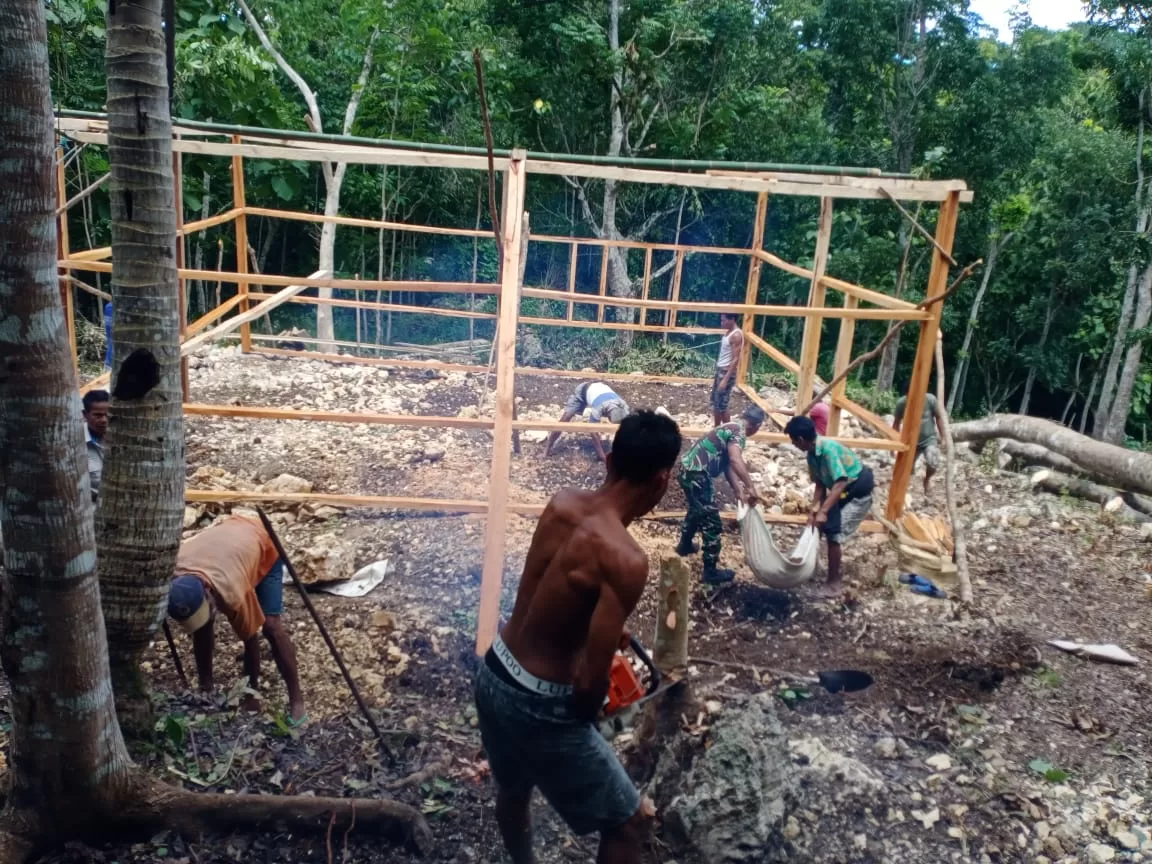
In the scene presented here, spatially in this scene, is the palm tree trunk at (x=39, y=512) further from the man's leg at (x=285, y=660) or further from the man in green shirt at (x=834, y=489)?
the man in green shirt at (x=834, y=489)

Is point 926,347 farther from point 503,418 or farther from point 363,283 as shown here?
point 363,283

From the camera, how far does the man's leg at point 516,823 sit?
2.52 m

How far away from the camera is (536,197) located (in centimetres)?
1495

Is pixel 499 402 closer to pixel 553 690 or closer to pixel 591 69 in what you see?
pixel 553 690

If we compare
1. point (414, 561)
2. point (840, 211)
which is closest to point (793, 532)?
point (414, 561)

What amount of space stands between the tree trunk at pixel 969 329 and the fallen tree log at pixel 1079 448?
5.33 meters

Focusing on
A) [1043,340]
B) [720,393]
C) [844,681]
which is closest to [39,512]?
[844,681]

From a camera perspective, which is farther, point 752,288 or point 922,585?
point 752,288

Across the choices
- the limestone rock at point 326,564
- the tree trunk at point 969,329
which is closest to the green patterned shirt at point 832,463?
the limestone rock at point 326,564

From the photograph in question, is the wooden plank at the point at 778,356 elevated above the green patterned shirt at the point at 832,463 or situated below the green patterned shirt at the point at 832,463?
above

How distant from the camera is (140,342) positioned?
2.39 metres

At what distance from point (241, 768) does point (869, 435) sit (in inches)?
298

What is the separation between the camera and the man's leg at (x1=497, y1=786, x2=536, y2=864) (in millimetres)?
2520

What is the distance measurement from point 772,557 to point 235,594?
272 cm
